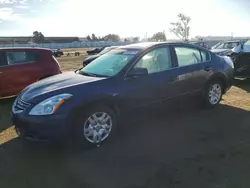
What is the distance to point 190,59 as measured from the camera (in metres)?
5.73

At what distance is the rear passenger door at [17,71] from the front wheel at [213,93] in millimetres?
4665

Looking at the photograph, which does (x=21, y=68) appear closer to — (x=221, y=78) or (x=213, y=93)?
(x=213, y=93)

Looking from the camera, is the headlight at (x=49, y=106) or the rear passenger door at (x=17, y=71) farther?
the rear passenger door at (x=17, y=71)

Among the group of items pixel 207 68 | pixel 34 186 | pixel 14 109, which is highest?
pixel 207 68

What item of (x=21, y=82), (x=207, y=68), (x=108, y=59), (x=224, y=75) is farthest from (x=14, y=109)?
(x=224, y=75)

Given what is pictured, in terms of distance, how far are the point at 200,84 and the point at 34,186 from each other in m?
3.88

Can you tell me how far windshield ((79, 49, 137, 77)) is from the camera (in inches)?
187

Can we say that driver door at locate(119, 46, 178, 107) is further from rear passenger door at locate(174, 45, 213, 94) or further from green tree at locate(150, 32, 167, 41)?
green tree at locate(150, 32, 167, 41)

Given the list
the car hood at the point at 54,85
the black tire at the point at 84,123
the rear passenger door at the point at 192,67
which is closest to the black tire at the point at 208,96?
the rear passenger door at the point at 192,67

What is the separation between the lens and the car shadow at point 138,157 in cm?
342

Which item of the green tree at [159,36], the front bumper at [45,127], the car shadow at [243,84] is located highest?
the green tree at [159,36]

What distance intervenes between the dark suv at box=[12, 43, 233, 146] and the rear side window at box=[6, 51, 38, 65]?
3.15 metres

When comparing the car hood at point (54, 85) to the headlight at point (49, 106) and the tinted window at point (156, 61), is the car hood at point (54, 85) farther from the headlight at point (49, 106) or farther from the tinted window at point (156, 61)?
the tinted window at point (156, 61)

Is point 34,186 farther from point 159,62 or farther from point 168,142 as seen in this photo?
point 159,62
